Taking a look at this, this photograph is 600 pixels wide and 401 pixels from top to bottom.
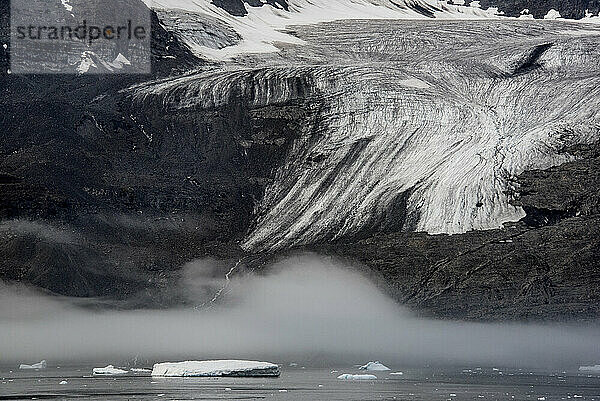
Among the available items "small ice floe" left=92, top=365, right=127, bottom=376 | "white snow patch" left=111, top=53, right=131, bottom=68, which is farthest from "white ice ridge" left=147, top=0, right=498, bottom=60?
"small ice floe" left=92, top=365, right=127, bottom=376

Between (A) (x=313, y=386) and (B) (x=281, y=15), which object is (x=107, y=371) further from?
(B) (x=281, y=15)

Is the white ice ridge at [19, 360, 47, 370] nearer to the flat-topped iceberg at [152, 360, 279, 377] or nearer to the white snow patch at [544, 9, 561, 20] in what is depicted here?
the flat-topped iceberg at [152, 360, 279, 377]

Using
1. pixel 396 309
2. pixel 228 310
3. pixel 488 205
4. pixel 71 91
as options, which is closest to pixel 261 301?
pixel 228 310

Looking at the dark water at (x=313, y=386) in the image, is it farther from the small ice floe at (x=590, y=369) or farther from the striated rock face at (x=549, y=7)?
the striated rock face at (x=549, y=7)

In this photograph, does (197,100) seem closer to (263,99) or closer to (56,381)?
(263,99)

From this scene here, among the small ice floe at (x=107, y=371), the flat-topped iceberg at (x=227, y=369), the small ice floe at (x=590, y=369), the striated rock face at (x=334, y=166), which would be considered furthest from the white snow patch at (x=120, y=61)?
the small ice floe at (x=590, y=369)
